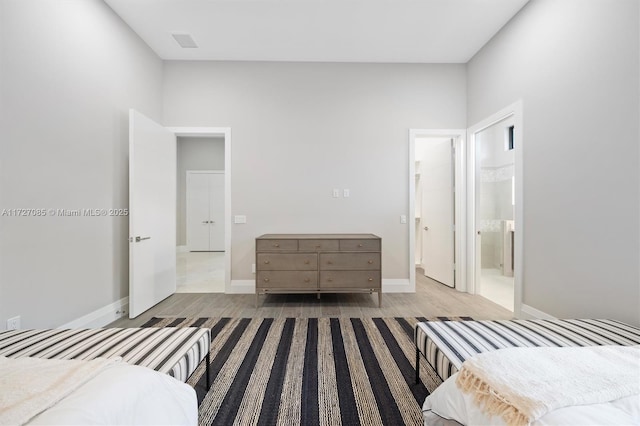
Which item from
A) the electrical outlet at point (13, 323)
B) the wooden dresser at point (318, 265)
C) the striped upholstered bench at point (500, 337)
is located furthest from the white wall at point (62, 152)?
the striped upholstered bench at point (500, 337)

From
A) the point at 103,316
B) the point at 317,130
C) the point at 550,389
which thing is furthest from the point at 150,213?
the point at 550,389

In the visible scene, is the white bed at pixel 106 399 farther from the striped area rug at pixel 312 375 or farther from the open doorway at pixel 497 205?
the open doorway at pixel 497 205

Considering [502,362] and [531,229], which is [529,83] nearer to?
[531,229]

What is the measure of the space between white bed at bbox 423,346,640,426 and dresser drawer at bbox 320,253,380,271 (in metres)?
1.86

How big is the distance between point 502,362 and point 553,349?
0.95 ft

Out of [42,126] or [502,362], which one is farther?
[42,126]

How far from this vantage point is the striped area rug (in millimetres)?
1437

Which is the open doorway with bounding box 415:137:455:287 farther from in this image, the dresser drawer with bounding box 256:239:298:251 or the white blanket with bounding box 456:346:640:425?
the white blanket with bounding box 456:346:640:425

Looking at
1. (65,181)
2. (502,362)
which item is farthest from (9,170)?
(502,362)

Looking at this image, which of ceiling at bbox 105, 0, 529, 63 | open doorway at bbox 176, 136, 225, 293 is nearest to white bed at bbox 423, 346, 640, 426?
ceiling at bbox 105, 0, 529, 63

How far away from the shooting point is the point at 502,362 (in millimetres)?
1031

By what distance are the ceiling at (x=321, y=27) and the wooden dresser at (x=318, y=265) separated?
92.2 inches

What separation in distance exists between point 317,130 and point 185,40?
187cm

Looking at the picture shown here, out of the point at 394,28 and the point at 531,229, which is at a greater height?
the point at 394,28
